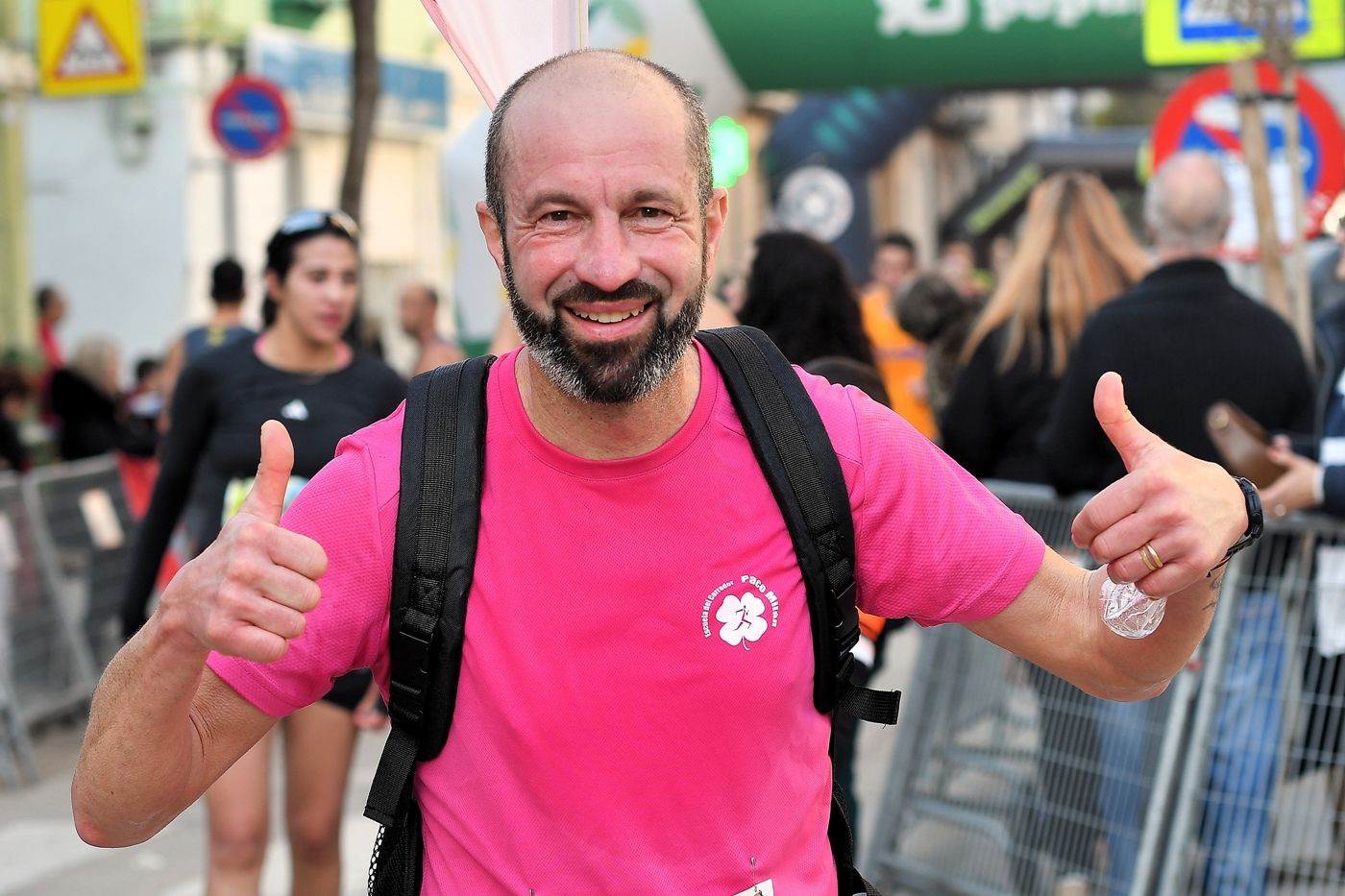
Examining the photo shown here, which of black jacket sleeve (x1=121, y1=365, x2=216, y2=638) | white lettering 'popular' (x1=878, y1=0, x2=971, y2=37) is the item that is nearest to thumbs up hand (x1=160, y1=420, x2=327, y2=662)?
black jacket sleeve (x1=121, y1=365, x2=216, y2=638)

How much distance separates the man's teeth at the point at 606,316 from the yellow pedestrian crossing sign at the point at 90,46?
12309mm

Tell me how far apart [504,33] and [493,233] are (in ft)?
1.81

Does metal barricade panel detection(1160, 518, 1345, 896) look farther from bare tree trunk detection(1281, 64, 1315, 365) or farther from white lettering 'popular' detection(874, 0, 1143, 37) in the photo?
white lettering 'popular' detection(874, 0, 1143, 37)

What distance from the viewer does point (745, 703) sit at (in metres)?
2.33

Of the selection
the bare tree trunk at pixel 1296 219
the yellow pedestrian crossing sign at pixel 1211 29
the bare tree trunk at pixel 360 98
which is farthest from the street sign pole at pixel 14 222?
the bare tree trunk at pixel 1296 219

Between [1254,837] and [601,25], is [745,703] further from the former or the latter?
[601,25]

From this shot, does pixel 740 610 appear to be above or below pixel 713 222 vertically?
below

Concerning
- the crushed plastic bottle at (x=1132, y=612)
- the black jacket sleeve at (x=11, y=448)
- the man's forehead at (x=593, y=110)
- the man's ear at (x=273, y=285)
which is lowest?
the black jacket sleeve at (x=11, y=448)

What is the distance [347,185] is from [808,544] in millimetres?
9374

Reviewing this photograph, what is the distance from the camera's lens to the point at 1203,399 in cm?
500

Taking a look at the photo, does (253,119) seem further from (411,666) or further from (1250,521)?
(1250,521)

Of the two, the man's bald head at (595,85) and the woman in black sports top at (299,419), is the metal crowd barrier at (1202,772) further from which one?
the man's bald head at (595,85)

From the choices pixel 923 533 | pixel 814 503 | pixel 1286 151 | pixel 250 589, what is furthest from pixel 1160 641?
pixel 1286 151

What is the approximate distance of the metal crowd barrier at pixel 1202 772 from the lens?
477 centimetres
